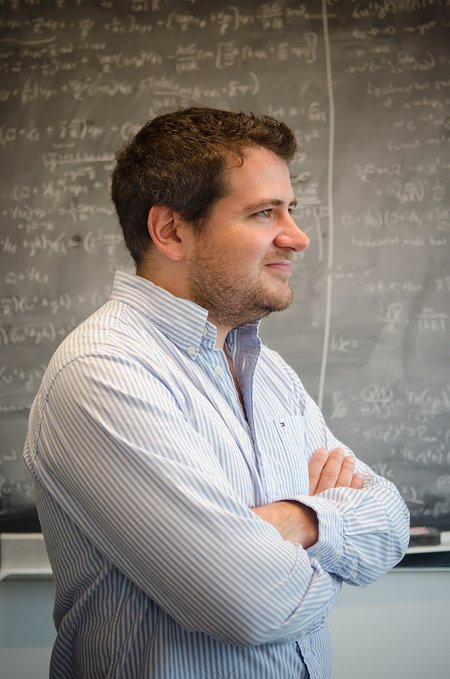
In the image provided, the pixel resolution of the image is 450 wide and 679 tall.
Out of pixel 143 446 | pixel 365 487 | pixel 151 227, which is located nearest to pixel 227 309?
pixel 151 227

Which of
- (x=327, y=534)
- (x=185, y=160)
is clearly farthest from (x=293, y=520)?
(x=185, y=160)

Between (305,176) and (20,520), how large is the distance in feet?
5.39

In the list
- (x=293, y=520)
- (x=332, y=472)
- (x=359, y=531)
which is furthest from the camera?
(x=332, y=472)

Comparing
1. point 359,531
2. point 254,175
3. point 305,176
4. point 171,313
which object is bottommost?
point 359,531

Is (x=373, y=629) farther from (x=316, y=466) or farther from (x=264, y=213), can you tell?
(x=264, y=213)

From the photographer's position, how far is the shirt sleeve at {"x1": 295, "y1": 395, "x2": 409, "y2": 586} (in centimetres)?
129

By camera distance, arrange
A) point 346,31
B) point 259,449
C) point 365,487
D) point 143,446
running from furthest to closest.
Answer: point 346,31, point 365,487, point 259,449, point 143,446

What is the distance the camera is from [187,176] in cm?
141

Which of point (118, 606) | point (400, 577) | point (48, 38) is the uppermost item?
point (48, 38)

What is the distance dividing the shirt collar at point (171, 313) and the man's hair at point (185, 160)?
125mm

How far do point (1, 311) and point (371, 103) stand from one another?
155cm

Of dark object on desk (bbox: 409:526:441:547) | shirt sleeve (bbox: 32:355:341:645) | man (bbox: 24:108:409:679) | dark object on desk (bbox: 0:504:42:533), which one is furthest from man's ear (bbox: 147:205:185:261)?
dark object on desk (bbox: 409:526:441:547)

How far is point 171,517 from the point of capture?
106cm

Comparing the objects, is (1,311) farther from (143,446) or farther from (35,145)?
(143,446)
